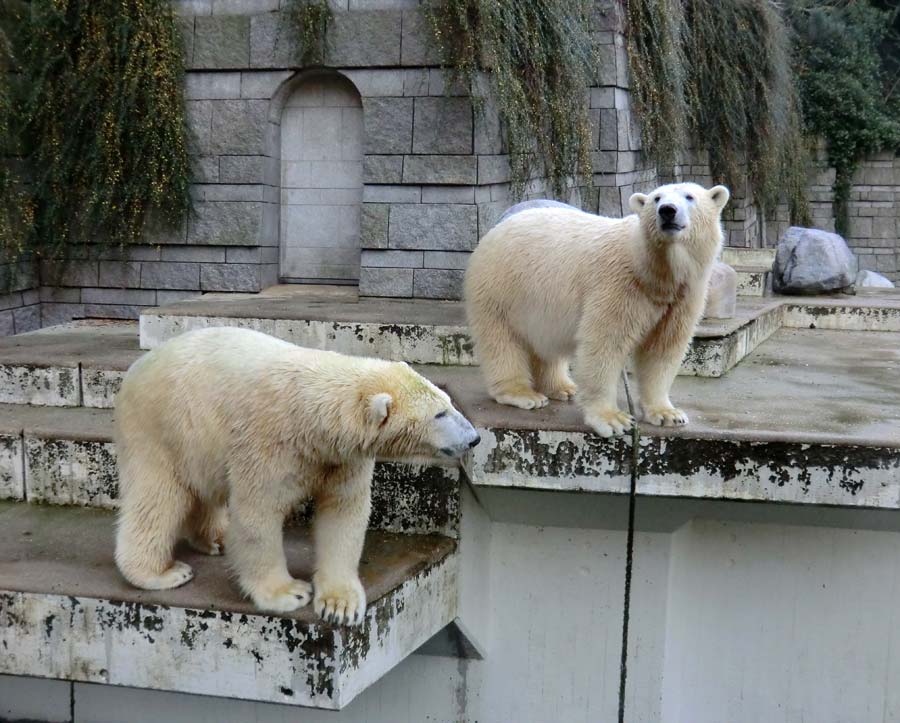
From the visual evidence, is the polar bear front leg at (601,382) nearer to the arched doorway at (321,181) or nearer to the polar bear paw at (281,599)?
the polar bear paw at (281,599)

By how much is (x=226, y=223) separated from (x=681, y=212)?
4.27m

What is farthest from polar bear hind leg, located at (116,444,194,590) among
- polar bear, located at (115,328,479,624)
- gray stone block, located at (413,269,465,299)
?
gray stone block, located at (413,269,465,299)

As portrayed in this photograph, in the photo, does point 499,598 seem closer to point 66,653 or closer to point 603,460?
point 603,460

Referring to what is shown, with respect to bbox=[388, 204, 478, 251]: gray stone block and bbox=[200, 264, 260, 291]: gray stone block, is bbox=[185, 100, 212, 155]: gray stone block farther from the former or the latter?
bbox=[388, 204, 478, 251]: gray stone block

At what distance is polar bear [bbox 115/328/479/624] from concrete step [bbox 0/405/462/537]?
75 cm

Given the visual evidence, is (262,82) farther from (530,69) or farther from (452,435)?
(452,435)

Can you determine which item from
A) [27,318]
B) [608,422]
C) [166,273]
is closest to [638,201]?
[608,422]

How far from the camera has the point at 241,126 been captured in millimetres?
6832

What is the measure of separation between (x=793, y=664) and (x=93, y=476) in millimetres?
2786

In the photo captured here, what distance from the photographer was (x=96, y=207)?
677cm

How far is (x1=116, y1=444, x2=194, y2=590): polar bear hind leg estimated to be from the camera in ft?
10.3

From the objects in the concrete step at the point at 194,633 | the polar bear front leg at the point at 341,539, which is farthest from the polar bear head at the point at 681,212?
the concrete step at the point at 194,633

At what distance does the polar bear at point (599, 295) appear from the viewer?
11.2 ft

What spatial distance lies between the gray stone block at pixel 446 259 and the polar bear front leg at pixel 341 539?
11.9 ft
